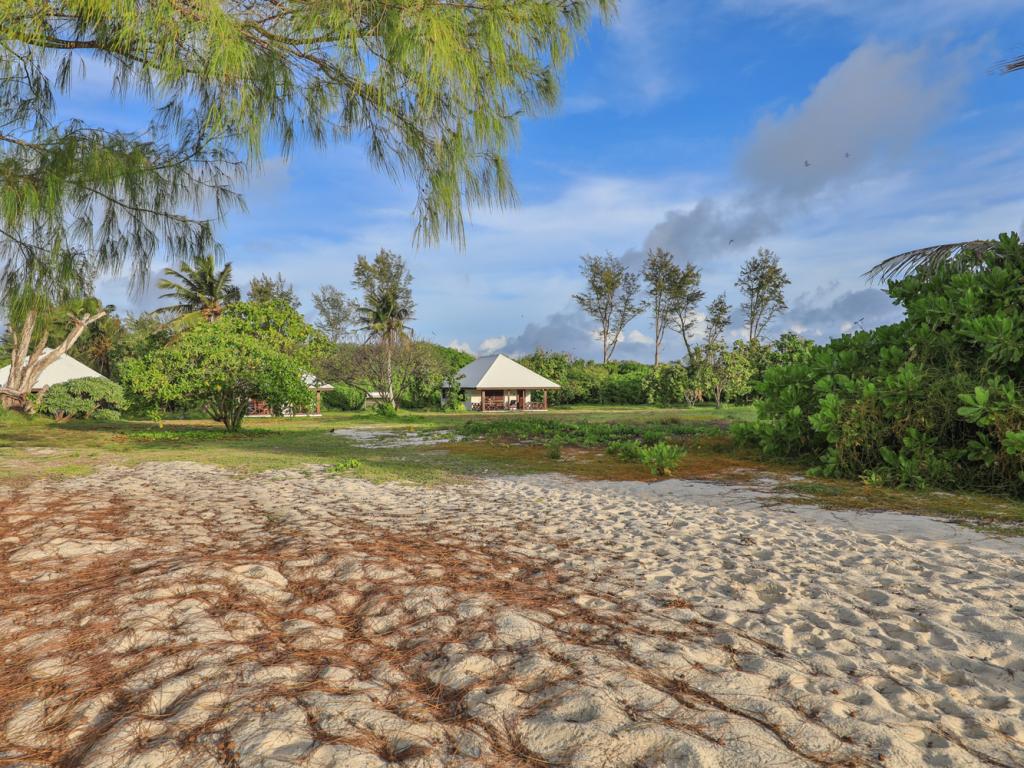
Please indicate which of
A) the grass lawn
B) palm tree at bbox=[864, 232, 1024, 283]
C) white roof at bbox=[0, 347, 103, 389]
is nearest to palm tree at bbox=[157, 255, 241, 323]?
white roof at bbox=[0, 347, 103, 389]

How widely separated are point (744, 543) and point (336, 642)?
3057 mm

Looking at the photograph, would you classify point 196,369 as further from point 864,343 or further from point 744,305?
point 744,305

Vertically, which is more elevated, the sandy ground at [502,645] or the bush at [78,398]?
the bush at [78,398]

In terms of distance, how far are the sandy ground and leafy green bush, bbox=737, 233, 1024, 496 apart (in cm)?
263

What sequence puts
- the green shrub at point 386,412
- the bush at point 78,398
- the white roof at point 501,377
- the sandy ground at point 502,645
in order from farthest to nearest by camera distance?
the white roof at point 501,377 < the green shrub at point 386,412 < the bush at point 78,398 < the sandy ground at point 502,645

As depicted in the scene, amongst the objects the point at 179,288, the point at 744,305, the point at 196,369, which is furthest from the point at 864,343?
the point at 744,305

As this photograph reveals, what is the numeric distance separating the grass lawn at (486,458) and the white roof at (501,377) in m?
22.9

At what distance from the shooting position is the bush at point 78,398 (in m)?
24.5

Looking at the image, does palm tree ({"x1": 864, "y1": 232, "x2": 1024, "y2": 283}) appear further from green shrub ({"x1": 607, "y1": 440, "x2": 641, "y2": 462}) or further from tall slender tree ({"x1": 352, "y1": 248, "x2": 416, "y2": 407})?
tall slender tree ({"x1": 352, "y1": 248, "x2": 416, "y2": 407})

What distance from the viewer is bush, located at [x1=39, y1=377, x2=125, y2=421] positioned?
24531 mm

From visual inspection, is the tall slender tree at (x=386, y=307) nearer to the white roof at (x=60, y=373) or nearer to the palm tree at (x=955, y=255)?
the white roof at (x=60, y=373)

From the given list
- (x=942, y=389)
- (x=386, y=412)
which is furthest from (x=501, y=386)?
(x=942, y=389)

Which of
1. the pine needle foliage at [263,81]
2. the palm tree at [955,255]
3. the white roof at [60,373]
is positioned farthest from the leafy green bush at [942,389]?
the white roof at [60,373]

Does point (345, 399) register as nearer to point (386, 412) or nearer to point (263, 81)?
point (386, 412)
